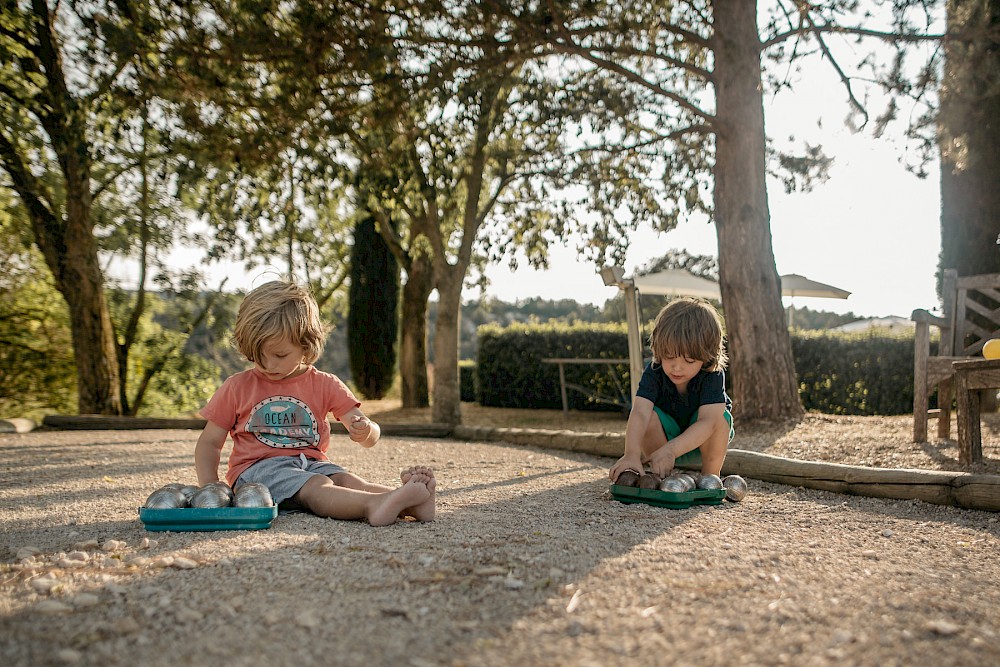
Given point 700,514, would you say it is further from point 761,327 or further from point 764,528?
point 761,327

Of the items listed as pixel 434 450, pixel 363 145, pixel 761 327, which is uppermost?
pixel 363 145

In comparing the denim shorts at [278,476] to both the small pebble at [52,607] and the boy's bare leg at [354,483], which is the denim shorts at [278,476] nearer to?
the boy's bare leg at [354,483]

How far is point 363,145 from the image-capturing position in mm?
7523

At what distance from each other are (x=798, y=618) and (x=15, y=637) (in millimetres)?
1524

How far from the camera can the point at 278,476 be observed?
2.88 metres

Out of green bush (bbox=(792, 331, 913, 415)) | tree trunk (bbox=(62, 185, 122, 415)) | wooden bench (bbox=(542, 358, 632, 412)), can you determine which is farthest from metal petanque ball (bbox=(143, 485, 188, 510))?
green bush (bbox=(792, 331, 913, 415))

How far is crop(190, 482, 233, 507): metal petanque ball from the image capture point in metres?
2.56

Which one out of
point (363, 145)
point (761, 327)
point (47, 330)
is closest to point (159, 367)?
point (47, 330)

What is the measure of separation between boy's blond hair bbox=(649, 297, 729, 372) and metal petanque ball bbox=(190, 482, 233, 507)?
68.2 inches

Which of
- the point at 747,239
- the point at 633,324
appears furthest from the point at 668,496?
the point at 747,239

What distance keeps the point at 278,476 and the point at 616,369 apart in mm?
9077

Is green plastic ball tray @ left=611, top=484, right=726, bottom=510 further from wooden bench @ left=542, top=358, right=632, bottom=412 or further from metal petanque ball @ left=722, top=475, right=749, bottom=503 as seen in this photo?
wooden bench @ left=542, top=358, right=632, bottom=412

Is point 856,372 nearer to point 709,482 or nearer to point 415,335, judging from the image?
point 415,335

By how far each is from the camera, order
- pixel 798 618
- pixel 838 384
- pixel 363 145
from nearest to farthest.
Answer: pixel 798 618
pixel 363 145
pixel 838 384
